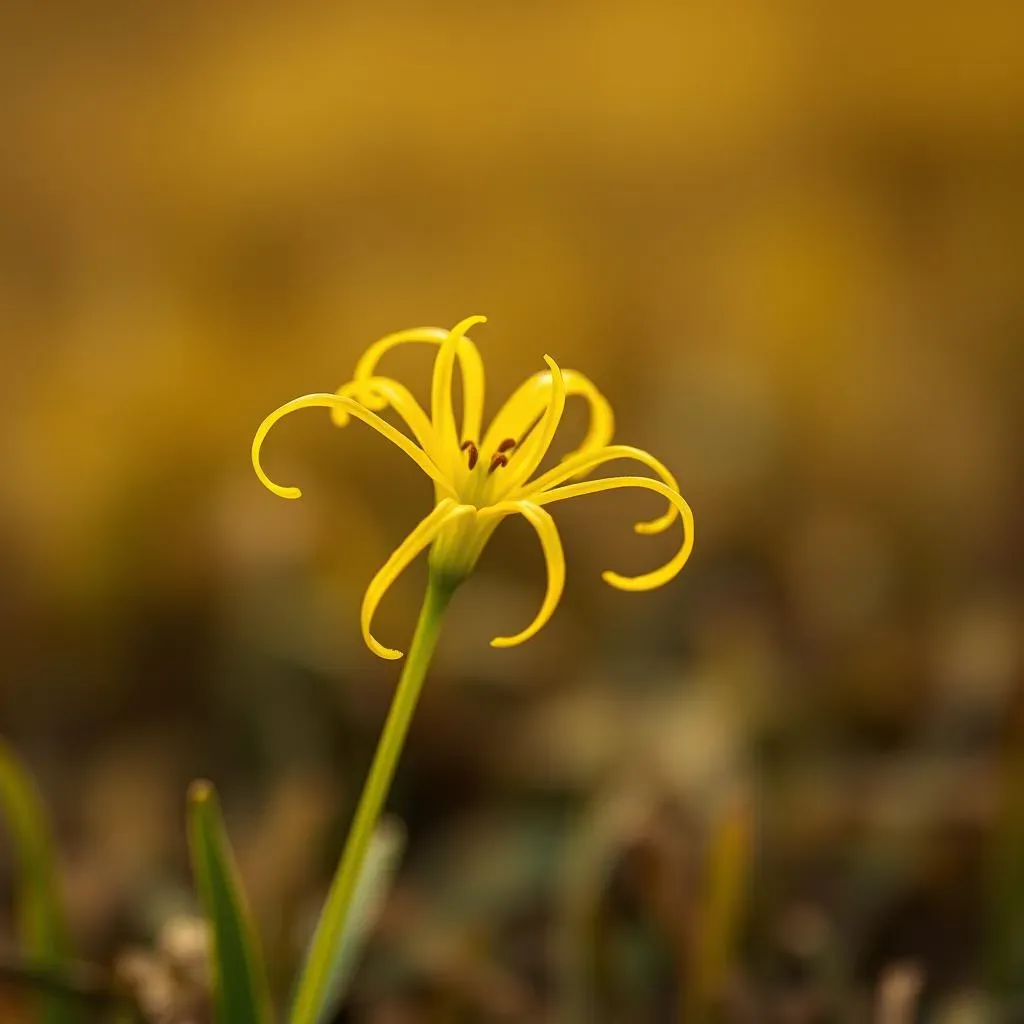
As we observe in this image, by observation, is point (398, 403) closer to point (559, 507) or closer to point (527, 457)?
point (527, 457)

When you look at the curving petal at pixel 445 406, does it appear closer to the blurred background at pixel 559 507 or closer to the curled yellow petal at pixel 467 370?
the curled yellow petal at pixel 467 370

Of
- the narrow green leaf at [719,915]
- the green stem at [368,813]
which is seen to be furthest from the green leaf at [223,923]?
the narrow green leaf at [719,915]

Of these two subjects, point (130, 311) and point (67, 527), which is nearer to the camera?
point (67, 527)

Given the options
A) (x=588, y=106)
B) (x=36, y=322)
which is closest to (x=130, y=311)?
(x=36, y=322)

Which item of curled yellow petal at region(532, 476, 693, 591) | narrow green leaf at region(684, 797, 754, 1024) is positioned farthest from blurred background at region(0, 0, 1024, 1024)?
curled yellow petal at region(532, 476, 693, 591)

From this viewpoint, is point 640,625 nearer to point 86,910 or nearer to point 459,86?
point 86,910
